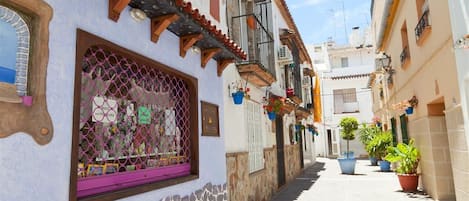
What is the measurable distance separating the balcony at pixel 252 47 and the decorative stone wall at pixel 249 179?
200 cm

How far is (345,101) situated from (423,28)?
24.8m

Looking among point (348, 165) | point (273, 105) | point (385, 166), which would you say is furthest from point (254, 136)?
point (385, 166)

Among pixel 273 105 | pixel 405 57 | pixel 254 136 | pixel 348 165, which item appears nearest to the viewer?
pixel 254 136

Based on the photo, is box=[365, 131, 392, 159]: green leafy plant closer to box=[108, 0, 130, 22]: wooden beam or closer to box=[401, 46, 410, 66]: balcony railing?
box=[401, 46, 410, 66]: balcony railing

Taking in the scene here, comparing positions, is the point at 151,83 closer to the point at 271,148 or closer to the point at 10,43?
the point at 10,43

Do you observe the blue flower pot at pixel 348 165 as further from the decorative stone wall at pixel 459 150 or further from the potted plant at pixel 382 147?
the decorative stone wall at pixel 459 150

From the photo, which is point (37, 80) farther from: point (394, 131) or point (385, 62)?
point (394, 131)

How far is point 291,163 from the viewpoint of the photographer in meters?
14.3

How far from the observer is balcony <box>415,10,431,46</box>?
723 cm

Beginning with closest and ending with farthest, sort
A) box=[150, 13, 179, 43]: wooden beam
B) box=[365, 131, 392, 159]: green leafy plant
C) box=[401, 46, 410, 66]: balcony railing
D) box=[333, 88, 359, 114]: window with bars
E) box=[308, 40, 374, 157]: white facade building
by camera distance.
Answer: box=[150, 13, 179, 43]: wooden beam → box=[401, 46, 410, 66]: balcony railing → box=[365, 131, 392, 159]: green leafy plant → box=[308, 40, 374, 157]: white facade building → box=[333, 88, 359, 114]: window with bars

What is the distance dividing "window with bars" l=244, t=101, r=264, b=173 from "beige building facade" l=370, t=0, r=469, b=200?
439cm

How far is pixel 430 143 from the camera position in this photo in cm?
823

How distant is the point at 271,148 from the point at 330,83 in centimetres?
2301

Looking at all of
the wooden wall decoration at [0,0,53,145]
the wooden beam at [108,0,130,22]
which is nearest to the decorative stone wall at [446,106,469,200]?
the wooden beam at [108,0,130,22]
